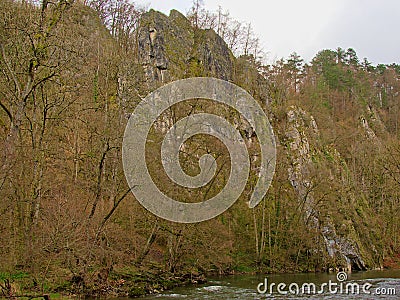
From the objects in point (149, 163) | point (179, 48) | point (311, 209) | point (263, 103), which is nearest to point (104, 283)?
point (149, 163)

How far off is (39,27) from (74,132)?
1439 cm

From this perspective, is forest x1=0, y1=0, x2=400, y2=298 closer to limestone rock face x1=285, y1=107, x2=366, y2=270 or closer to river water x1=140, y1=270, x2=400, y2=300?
limestone rock face x1=285, y1=107, x2=366, y2=270

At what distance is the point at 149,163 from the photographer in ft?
77.5

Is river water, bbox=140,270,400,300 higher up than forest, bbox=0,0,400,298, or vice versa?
forest, bbox=0,0,400,298

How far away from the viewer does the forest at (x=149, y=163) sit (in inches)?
579

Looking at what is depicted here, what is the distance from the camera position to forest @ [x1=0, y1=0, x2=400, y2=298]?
14.7m

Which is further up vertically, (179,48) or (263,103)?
(179,48)

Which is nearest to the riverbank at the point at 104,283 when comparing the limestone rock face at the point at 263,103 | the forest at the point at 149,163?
the forest at the point at 149,163

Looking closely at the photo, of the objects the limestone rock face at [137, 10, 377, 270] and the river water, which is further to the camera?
the limestone rock face at [137, 10, 377, 270]

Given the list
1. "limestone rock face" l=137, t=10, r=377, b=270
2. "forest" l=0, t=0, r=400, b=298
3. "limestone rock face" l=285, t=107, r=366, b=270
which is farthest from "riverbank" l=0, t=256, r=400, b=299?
"limestone rock face" l=137, t=10, r=377, b=270

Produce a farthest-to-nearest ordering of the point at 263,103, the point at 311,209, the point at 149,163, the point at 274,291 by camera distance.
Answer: the point at 263,103
the point at 311,209
the point at 149,163
the point at 274,291

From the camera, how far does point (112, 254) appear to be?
1928 centimetres

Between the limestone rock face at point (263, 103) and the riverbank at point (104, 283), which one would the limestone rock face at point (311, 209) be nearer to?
the limestone rock face at point (263, 103)

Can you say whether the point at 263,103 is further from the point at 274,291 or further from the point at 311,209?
the point at 274,291
